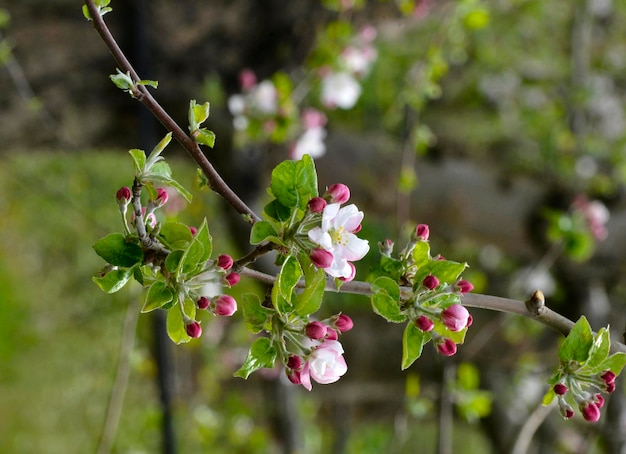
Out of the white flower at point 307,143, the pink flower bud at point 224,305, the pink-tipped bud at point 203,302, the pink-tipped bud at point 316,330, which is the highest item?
the pink-tipped bud at point 203,302

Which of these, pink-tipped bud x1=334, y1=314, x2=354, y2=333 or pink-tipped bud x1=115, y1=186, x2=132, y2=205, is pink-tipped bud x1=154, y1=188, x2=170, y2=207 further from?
pink-tipped bud x1=334, y1=314, x2=354, y2=333

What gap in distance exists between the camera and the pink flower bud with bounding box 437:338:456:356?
45cm

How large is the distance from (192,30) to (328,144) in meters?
0.44

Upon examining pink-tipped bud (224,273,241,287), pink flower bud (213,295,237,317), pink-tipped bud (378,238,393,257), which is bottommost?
pink-tipped bud (378,238,393,257)

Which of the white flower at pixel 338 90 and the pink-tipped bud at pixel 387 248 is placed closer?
the pink-tipped bud at pixel 387 248

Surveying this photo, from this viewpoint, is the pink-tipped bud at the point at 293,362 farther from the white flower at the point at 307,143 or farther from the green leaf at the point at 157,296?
the white flower at the point at 307,143

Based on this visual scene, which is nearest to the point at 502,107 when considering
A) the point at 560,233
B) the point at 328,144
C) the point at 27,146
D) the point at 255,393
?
the point at 328,144

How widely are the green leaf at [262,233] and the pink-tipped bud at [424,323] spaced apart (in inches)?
4.8

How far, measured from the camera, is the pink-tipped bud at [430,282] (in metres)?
0.42

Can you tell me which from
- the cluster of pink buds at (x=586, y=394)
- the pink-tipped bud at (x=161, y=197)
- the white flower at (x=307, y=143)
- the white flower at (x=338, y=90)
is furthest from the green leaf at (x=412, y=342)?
the white flower at (x=338, y=90)

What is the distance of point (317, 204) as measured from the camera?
0.40 metres

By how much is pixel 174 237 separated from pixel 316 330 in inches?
4.8

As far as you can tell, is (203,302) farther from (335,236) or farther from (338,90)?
(338,90)

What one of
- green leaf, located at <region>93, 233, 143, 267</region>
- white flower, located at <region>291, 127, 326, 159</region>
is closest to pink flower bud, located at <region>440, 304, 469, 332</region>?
green leaf, located at <region>93, 233, 143, 267</region>
